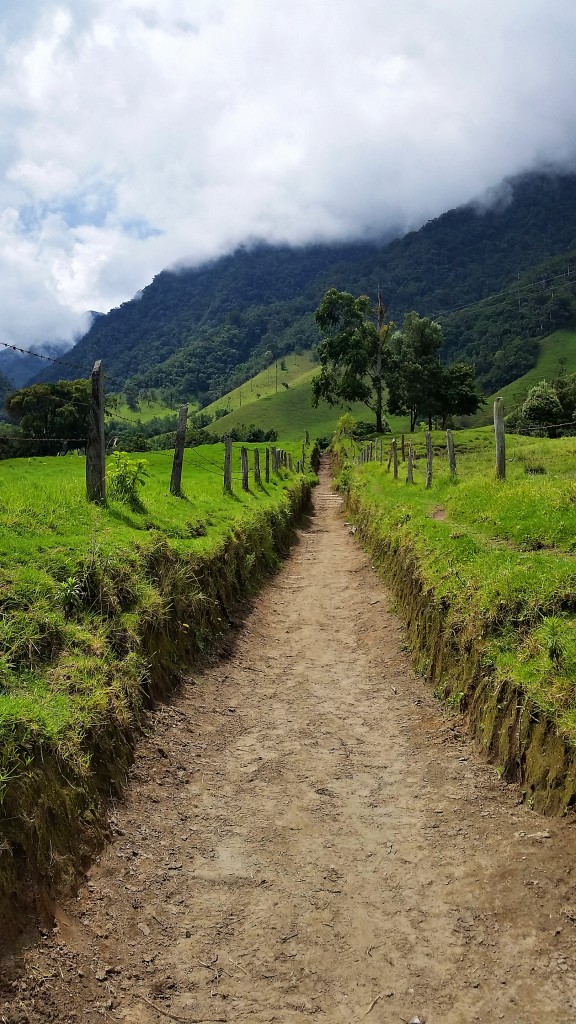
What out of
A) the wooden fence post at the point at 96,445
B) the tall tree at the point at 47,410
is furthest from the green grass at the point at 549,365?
the wooden fence post at the point at 96,445

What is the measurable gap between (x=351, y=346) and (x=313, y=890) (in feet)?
245

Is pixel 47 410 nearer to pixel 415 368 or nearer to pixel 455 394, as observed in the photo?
pixel 415 368

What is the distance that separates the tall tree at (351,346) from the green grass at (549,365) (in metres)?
68.3

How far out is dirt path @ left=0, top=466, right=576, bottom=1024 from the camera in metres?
4.18

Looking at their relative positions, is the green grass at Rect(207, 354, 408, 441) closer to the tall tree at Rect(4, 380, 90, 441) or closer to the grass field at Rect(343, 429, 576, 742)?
the tall tree at Rect(4, 380, 90, 441)

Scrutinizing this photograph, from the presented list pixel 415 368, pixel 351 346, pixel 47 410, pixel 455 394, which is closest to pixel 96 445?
pixel 351 346

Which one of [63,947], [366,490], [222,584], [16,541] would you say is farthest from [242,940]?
[366,490]

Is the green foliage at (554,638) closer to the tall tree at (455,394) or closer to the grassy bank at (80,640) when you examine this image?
the grassy bank at (80,640)

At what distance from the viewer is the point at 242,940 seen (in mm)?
4770

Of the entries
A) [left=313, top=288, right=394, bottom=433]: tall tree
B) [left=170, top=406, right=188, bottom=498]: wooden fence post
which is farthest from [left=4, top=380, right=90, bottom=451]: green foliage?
[left=170, top=406, right=188, bottom=498]: wooden fence post

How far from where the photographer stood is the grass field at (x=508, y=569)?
6590mm

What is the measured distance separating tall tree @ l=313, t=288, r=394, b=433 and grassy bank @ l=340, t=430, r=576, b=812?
202 feet

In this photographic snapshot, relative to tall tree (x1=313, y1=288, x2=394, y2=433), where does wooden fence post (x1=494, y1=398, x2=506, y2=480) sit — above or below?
below

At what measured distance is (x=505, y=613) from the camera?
7.86 meters
